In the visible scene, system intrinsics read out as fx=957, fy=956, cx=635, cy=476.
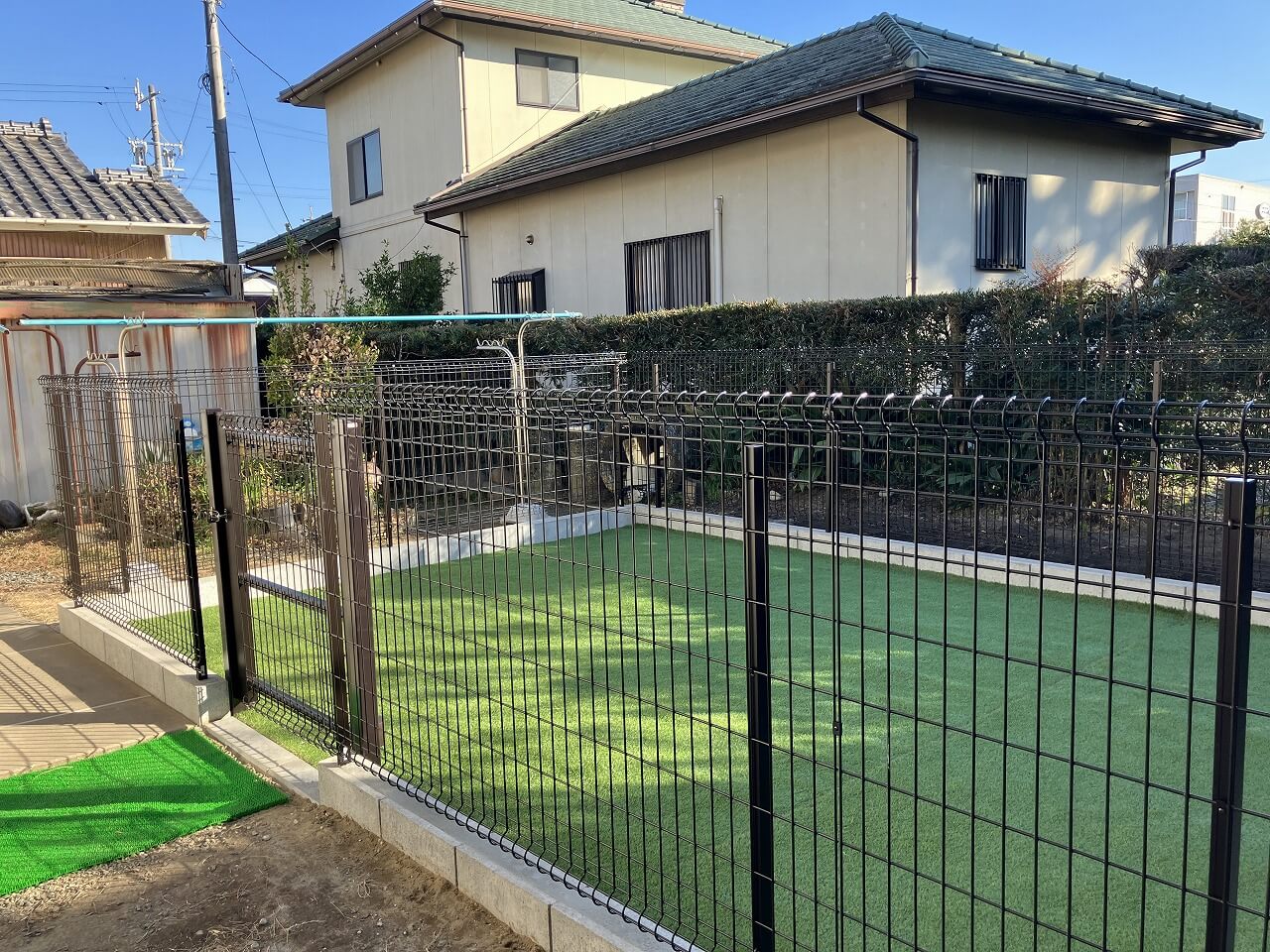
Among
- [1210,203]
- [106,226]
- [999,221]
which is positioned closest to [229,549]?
[106,226]

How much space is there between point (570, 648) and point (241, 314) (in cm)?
821

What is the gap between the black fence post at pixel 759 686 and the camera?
7.50 feet

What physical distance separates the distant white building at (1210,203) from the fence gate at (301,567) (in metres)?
36.1

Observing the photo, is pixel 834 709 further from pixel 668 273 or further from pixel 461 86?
pixel 461 86

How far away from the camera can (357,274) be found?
68.6 ft

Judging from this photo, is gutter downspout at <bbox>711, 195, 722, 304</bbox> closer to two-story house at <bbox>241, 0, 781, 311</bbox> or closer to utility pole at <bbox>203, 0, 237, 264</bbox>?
two-story house at <bbox>241, 0, 781, 311</bbox>

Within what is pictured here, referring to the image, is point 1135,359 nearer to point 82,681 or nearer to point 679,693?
point 679,693

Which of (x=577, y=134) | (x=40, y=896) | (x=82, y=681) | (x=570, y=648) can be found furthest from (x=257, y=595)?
(x=577, y=134)

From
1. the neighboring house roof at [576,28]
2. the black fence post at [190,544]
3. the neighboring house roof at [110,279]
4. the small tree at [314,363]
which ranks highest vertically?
the neighboring house roof at [576,28]

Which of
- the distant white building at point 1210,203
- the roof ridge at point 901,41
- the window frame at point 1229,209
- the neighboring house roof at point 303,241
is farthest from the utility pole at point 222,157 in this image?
the window frame at point 1229,209

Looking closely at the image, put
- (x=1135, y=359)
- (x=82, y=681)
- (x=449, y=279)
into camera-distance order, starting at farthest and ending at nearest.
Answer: (x=449, y=279), (x=1135, y=359), (x=82, y=681)

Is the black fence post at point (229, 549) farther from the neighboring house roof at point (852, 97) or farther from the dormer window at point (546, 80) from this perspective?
the dormer window at point (546, 80)

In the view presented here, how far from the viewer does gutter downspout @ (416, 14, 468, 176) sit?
1680 cm

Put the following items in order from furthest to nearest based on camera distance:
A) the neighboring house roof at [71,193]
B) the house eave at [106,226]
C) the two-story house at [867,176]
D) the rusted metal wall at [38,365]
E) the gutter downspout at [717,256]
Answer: the gutter downspout at [717,256] → the neighboring house roof at [71,193] → the house eave at [106,226] → the two-story house at [867,176] → the rusted metal wall at [38,365]
